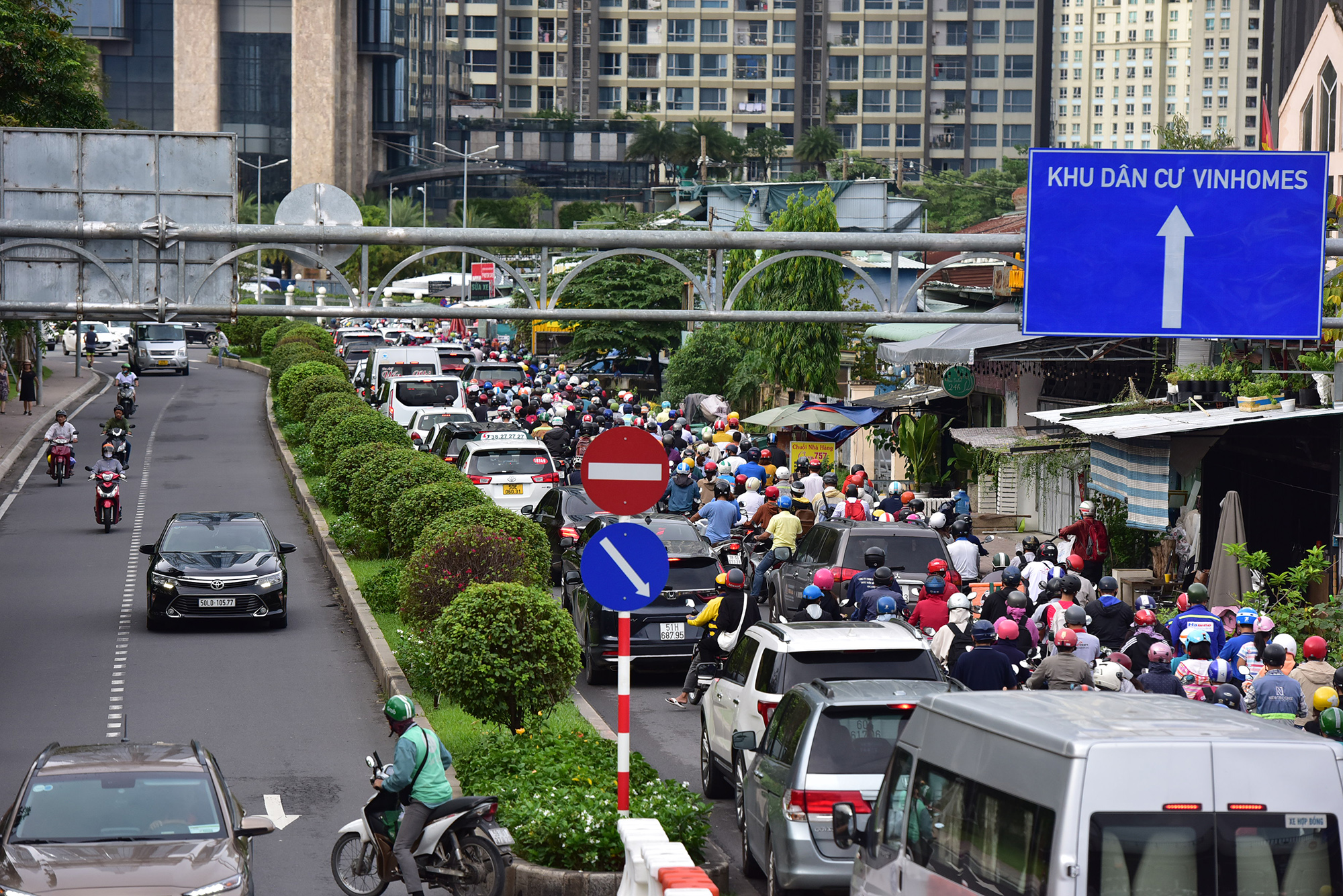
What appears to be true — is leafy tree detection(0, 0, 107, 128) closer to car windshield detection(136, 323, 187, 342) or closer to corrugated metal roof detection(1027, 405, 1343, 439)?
corrugated metal roof detection(1027, 405, 1343, 439)

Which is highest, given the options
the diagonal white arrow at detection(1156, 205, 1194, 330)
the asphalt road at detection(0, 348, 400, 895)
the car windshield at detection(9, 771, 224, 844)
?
the diagonal white arrow at detection(1156, 205, 1194, 330)

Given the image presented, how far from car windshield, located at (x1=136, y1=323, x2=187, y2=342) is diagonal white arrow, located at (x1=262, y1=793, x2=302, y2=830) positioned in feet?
177

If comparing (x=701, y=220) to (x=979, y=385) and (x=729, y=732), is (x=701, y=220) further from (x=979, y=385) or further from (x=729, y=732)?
(x=729, y=732)

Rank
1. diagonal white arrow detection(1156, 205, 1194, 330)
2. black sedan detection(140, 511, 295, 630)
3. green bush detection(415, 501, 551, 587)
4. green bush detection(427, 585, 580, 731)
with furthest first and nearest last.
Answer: black sedan detection(140, 511, 295, 630) < green bush detection(415, 501, 551, 587) < diagonal white arrow detection(1156, 205, 1194, 330) < green bush detection(427, 585, 580, 731)

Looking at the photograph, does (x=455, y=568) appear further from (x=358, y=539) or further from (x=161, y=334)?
(x=161, y=334)

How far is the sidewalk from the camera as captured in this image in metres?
37.6

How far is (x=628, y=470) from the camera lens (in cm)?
905

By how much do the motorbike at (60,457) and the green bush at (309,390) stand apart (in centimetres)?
710

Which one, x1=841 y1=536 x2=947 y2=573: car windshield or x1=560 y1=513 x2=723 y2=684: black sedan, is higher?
x1=841 y1=536 x2=947 y2=573: car windshield

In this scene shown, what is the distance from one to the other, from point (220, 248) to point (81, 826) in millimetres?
9207

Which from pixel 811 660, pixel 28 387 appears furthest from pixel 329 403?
pixel 811 660

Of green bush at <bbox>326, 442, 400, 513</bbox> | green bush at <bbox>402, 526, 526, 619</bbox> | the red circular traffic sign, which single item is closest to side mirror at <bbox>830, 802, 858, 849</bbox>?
the red circular traffic sign

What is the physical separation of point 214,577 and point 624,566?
11.2 m

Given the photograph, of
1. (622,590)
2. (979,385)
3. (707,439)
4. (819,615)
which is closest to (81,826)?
(622,590)
